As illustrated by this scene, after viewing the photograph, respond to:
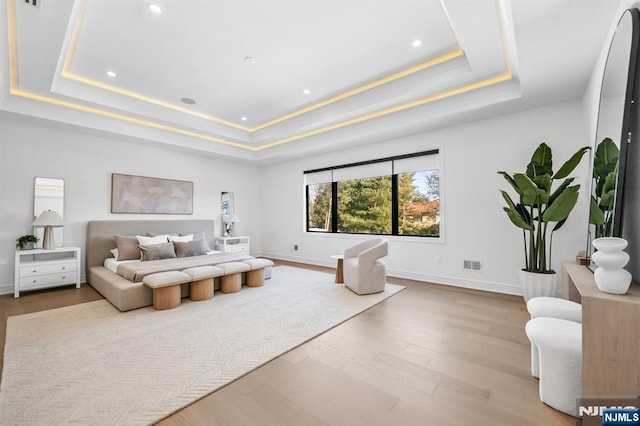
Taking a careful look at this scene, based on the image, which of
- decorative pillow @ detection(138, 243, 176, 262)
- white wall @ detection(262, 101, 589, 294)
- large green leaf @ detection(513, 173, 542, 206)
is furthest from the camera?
decorative pillow @ detection(138, 243, 176, 262)

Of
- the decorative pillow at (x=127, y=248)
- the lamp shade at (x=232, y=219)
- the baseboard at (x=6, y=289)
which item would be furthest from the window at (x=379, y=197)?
the baseboard at (x=6, y=289)

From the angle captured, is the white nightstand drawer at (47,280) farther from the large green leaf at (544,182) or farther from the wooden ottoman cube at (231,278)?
the large green leaf at (544,182)

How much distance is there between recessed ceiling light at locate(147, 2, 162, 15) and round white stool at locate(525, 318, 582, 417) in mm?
3916

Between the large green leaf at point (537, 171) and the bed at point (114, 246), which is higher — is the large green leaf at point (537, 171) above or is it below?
above

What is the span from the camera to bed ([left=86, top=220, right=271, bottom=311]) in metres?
3.33

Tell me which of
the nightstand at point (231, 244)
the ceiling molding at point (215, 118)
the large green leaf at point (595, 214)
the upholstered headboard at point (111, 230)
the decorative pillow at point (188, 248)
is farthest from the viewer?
the nightstand at point (231, 244)

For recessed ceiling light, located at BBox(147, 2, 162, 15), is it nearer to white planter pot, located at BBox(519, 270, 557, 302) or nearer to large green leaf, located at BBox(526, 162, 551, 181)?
large green leaf, located at BBox(526, 162, 551, 181)

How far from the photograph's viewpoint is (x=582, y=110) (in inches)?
138

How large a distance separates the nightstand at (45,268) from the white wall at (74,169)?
278mm

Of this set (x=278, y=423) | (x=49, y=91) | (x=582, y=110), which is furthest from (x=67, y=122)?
(x=582, y=110)

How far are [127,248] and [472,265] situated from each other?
5.64 metres

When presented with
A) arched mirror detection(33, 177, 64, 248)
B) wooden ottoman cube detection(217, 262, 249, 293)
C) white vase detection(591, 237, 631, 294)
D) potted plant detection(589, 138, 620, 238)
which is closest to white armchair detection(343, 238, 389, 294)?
wooden ottoman cube detection(217, 262, 249, 293)

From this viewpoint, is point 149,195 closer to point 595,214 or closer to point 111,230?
point 111,230

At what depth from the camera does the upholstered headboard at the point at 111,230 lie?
4.66 metres
